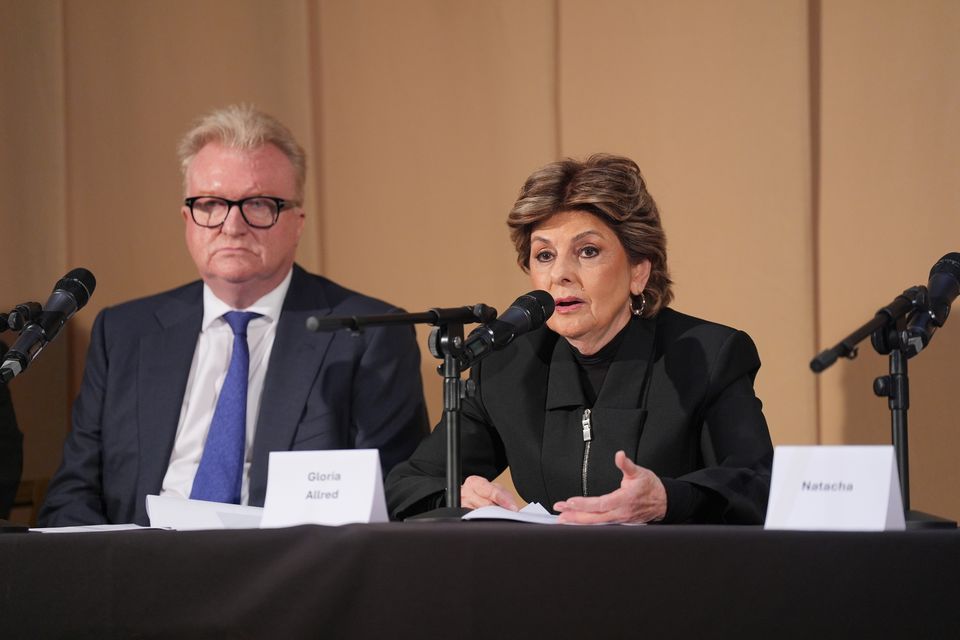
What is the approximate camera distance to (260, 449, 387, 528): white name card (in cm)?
170

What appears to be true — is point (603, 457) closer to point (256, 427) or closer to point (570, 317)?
point (570, 317)

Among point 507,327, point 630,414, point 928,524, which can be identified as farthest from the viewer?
point 630,414

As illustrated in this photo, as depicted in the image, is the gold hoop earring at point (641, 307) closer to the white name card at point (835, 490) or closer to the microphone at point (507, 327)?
the microphone at point (507, 327)

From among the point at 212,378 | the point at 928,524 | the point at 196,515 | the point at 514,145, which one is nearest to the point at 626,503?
the point at 928,524

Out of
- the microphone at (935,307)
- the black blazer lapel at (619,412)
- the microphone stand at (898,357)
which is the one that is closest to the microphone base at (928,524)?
the microphone stand at (898,357)

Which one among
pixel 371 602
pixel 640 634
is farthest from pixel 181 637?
pixel 640 634

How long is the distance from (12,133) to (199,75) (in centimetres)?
65

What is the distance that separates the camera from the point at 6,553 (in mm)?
1632

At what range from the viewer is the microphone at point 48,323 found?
1947mm

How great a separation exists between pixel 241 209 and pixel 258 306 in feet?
0.85

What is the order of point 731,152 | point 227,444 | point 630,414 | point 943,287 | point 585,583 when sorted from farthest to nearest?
point 731,152 → point 227,444 → point 630,414 → point 943,287 → point 585,583

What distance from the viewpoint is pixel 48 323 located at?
208 centimetres

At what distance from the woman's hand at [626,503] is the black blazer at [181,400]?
1.15m

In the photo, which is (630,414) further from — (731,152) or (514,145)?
(514,145)
